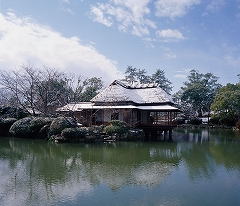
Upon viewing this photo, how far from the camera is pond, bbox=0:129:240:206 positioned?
9.34 m

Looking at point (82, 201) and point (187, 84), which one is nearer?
point (82, 201)

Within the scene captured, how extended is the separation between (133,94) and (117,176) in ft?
60.5

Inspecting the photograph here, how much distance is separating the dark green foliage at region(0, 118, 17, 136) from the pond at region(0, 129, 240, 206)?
663 centimetres

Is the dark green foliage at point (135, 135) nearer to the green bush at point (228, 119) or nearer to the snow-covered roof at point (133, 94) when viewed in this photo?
the snow-covered roof at point (133, 94)

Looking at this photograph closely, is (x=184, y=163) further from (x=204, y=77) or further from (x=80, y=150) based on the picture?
(x=204, y=77)

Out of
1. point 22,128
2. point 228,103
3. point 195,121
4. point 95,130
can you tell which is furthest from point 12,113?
point 195,121

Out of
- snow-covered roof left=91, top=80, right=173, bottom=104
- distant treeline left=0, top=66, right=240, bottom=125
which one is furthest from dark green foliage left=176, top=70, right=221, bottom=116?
snow-covered roof left=91, top=80, right=173, bottom=104

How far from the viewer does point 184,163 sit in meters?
15.5

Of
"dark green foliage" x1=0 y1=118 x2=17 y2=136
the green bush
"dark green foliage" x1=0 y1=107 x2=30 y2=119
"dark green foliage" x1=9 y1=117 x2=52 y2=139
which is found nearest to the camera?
"dark green foliage" x1=9 y1=117 x2=52 y2=139

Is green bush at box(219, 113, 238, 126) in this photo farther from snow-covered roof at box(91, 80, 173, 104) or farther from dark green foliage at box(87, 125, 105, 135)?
dark green foliage at box(87, 125, 105, 135)

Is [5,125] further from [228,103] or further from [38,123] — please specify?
[228,103]

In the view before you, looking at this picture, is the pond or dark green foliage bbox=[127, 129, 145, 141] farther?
dark green foliage bbox=[127, 129, 145, 141]

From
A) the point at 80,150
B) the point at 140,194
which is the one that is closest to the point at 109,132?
the point at 80,150

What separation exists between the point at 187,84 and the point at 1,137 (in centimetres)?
3882
